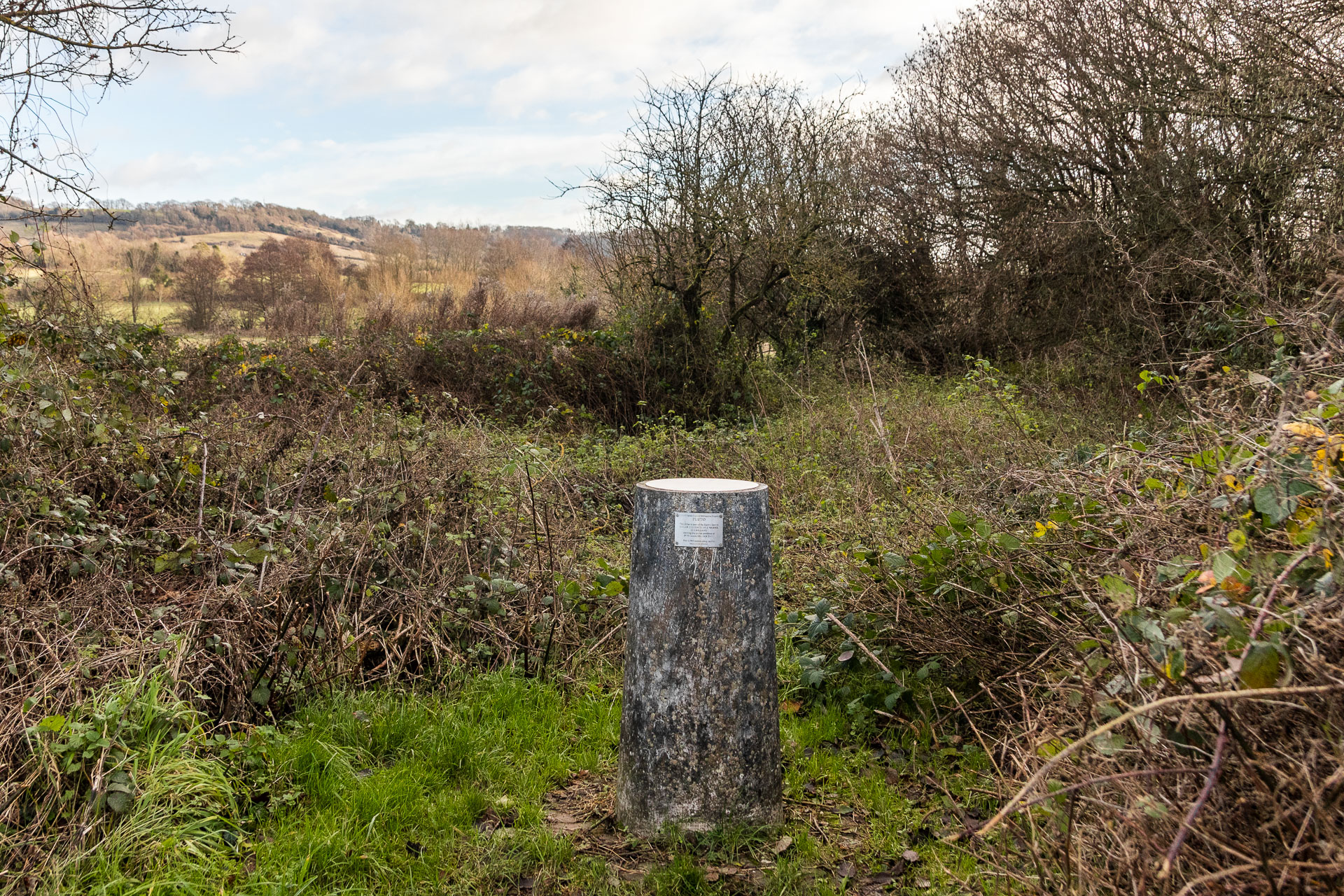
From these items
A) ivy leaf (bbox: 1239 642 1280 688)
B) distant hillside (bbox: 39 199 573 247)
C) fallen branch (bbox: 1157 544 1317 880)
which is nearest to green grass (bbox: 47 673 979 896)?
fallen branch (bbox: 1157 544 1317 880)

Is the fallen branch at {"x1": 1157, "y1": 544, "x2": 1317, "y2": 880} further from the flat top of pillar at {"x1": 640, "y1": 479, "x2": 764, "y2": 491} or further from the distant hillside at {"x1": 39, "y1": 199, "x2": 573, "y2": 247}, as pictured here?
the distant hillside at {"x1": 39, "y1": 199, "x2": 573, "y2": 247}

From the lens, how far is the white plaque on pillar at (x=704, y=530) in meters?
2.88

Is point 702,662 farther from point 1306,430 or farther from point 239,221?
point 239,221

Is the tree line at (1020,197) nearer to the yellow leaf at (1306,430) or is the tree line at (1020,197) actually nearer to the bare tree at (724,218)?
the bare tree at (724,218)

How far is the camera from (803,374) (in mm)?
12500

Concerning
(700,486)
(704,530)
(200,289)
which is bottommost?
(704,530)

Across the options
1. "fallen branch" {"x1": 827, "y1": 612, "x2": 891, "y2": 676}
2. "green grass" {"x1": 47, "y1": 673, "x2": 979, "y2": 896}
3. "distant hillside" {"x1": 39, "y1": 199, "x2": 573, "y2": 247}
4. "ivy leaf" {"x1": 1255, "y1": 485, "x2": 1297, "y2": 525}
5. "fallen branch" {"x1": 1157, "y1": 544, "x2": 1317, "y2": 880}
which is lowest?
"green grass" {"x1": 47, "y1": 673, "x2": 979, "y2": 896}

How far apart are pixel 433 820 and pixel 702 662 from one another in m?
1.14

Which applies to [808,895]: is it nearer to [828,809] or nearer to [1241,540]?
[828,809]

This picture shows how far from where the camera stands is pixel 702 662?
9.56 feet

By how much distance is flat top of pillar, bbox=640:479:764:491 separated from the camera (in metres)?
2.94

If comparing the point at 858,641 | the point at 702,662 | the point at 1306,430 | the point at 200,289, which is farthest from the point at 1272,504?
the point at 200,289

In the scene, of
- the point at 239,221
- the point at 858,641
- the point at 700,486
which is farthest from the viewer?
the point at 239,221

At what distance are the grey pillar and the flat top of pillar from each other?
10 millimetres
